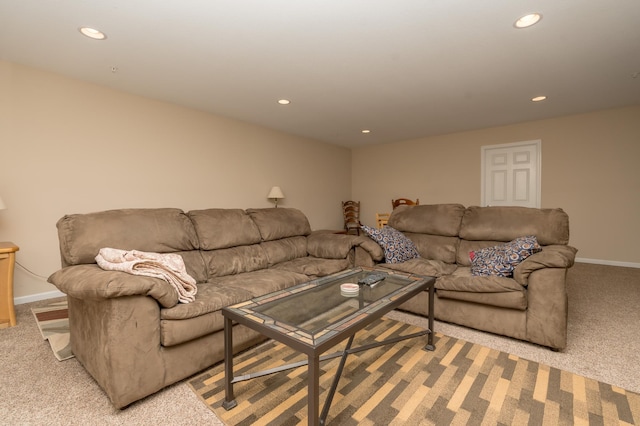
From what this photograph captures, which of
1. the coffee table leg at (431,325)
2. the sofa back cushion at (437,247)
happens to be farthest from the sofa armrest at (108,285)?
the sofa back cushion at (437,247)

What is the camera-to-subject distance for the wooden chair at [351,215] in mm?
6590

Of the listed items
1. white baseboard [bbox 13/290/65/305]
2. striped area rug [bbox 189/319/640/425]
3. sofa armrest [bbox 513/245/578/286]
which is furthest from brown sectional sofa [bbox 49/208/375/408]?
white baseboard [bbox 13/290/65/305]

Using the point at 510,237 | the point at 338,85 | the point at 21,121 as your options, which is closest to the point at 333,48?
the point at 338,85

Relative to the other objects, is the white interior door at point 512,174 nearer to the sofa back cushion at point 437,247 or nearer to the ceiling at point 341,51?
the ceiling at point 341,51

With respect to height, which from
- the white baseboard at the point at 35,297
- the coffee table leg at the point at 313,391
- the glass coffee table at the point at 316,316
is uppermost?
the glass coffee table at the point at 316,316

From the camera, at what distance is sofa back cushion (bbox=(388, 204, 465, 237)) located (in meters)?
3.15

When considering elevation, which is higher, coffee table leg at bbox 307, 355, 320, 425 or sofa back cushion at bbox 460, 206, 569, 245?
sofa back cushion at bbox 460, 206, 569, 245

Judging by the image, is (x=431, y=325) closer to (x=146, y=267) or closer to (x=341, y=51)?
(x=146, y=267)

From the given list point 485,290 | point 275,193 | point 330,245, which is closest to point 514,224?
point 485,290

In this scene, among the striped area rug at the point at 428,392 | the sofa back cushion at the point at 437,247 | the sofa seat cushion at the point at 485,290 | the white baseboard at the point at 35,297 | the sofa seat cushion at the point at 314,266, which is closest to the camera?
the striped area rug at the point at 428,392

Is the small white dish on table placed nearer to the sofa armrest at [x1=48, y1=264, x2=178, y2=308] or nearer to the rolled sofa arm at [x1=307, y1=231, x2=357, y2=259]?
the sofa armrest at [x1=48, y1=264, x2=178, y2=308]

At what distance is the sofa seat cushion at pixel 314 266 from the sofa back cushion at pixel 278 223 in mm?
334

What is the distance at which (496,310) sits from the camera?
2.20m

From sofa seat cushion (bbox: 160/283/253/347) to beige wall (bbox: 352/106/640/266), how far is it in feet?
16.3
